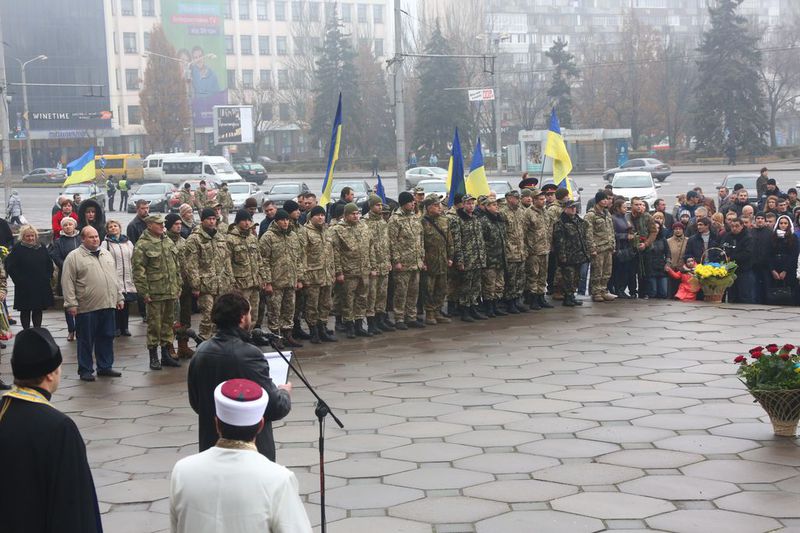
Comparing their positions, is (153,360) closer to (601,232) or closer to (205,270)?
(205,270)

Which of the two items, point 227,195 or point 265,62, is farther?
point 265,62

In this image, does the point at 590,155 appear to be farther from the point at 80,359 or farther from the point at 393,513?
the point at 393,513

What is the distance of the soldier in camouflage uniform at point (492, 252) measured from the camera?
14.9 m

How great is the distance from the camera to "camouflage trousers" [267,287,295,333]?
42.0 feet

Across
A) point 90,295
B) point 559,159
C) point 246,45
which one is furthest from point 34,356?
point 246,45

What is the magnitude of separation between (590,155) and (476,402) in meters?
53.4

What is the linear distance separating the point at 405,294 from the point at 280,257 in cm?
A: 213

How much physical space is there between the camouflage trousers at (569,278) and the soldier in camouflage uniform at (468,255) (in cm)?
155

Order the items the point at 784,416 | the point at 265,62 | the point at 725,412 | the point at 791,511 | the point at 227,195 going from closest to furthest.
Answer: the point at 791,511, the point at 784,416, the point at 725,412, the point at 227,195, the point at 265,62

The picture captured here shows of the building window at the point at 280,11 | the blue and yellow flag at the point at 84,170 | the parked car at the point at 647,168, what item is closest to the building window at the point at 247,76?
the building window at the point at 280,11

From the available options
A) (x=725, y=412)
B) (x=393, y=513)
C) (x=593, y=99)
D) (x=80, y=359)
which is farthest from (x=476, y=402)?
(x=593, y=99)

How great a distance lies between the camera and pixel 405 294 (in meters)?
14.2

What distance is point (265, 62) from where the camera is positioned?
338 ft

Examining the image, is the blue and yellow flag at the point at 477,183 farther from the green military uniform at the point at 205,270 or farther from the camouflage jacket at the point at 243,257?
the green military uniform at the point at 205,270
